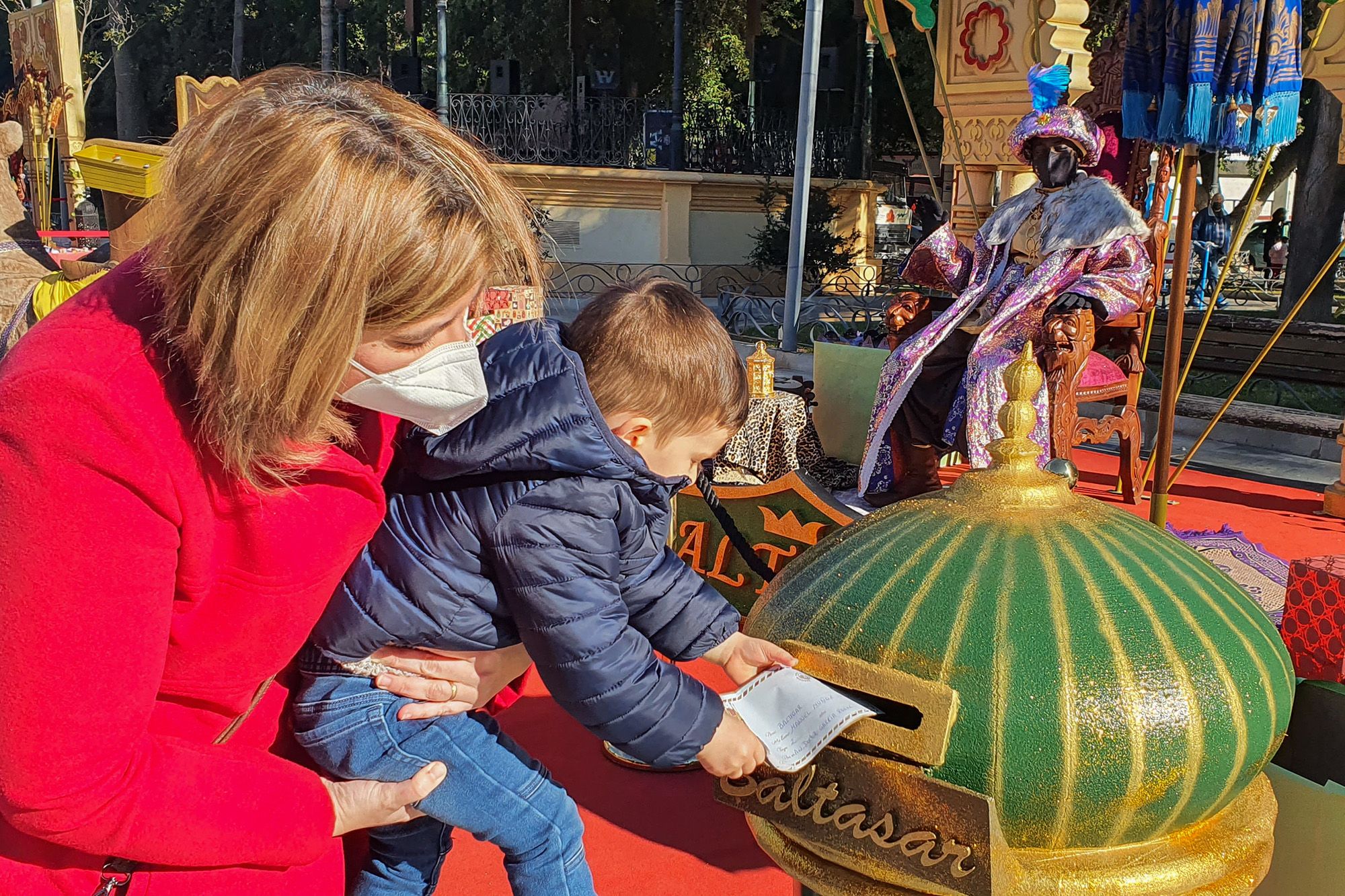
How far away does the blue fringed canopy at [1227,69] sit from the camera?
4066 millimetres

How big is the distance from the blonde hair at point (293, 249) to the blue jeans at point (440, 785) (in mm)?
452

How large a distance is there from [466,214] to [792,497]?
2.55 meters

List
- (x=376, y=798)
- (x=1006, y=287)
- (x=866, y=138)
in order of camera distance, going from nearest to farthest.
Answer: (x=376, y=798) → (x=1006, y=287) → (x=866, y=138)

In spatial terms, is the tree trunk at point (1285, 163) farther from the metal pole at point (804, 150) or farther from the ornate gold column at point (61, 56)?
the ornate gold column at point (61, 56)

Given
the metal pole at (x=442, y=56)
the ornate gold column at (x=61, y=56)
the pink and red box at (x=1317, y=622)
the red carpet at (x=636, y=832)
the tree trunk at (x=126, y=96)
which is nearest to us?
the pink and red box at (x=1317, y=622)

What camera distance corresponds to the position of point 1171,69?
4242mm

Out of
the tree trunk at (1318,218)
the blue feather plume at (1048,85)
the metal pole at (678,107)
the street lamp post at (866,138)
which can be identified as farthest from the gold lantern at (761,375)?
the street lamp post at (866,138)

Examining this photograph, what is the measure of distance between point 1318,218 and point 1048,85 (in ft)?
29.9

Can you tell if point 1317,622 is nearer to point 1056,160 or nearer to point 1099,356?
point 1056,160

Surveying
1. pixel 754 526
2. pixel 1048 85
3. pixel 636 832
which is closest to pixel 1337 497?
pixel 1048 85

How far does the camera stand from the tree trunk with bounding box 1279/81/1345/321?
1276 centimetres

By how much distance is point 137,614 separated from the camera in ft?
3.21

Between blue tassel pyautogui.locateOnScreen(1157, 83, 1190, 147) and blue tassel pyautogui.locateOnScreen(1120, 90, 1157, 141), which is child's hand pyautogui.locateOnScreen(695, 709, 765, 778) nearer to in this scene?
blue tassel pyautogui.locateOnScreen(1157, 83, 1190, 147)

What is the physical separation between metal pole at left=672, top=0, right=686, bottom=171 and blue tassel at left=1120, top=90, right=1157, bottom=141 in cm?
1524
